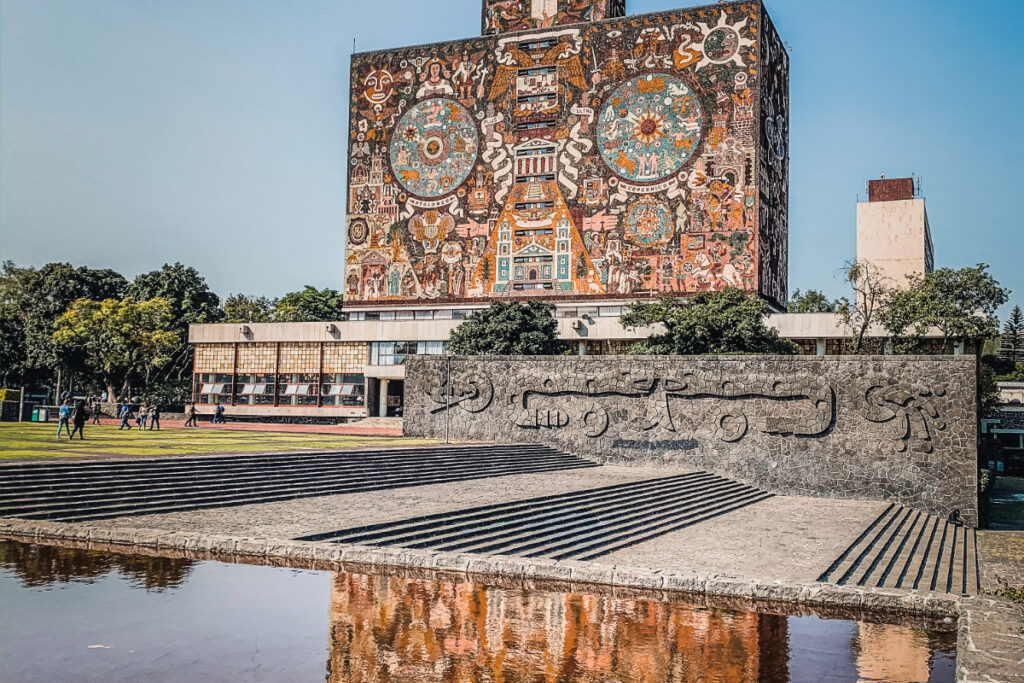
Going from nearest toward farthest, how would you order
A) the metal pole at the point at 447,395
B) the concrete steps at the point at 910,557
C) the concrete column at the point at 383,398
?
the concrete steps at the point at 910,557
the metal pole at the point at 447,395
the concrete column at the point at 383,398

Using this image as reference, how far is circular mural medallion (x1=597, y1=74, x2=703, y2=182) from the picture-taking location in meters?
38.0

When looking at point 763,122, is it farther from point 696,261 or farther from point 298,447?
point 298,447

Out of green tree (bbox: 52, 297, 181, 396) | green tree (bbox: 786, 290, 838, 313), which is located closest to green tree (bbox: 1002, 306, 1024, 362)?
green tree (bbox: 786, 290, 838, 313)

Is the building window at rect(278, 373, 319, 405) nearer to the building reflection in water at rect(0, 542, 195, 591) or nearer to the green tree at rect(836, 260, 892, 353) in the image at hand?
the green tree at rect(836, 260, 892, 353)

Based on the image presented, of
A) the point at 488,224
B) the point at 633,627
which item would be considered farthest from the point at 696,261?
the point at 633,627

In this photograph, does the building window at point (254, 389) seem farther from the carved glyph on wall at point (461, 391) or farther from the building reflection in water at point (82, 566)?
the building reflection in water at point (82, 566)

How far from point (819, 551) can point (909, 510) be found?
8727 millimetres

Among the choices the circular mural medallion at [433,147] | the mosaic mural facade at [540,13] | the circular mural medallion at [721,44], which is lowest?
the circular mural medallion at [433,147]

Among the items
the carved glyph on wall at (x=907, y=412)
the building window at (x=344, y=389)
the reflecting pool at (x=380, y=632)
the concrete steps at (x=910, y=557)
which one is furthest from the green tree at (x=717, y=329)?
the reflecting pool at (x=380, y=632)

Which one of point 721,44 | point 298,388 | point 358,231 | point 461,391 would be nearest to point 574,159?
point 721,44

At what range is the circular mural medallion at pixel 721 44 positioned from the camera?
37.8 meters

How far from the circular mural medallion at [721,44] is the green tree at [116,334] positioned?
25685mm

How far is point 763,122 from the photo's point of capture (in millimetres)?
38344

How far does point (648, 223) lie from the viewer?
38219 millimetres
